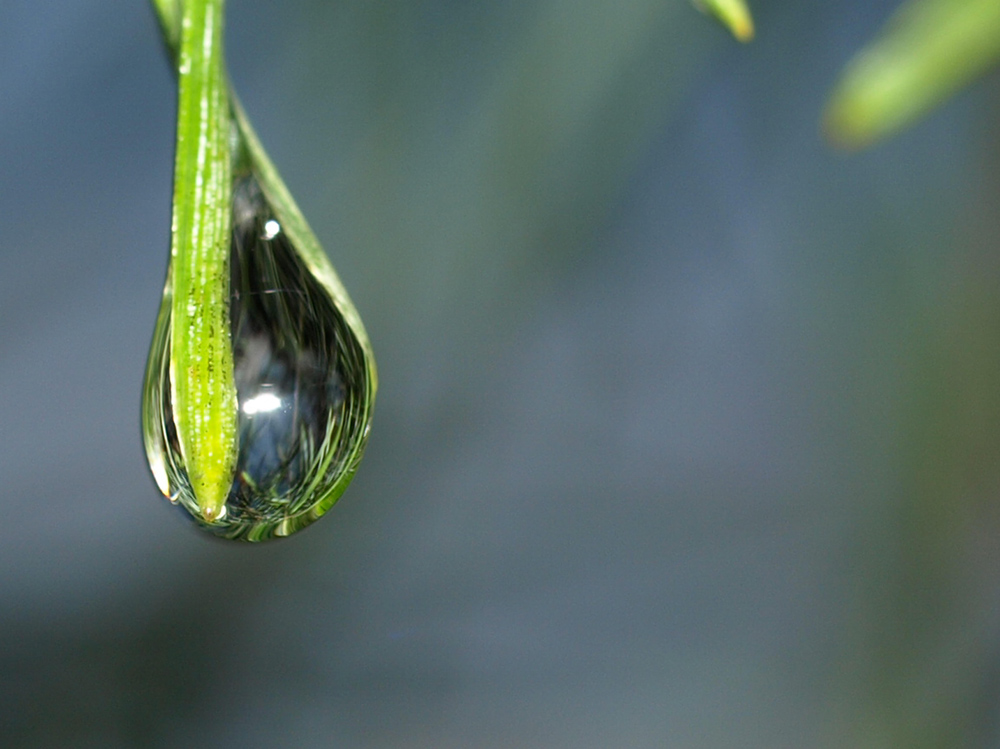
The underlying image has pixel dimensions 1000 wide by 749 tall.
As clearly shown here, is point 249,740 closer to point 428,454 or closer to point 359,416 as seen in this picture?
point 428,454

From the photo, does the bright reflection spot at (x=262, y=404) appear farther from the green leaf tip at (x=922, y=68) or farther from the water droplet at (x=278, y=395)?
the green leaf tip at (x=922, y=68)

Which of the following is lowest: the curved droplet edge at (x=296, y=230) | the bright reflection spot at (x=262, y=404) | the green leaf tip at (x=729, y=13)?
the bright reflection spot at (x=262, y=404)

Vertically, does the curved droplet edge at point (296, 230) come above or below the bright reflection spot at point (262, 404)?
above

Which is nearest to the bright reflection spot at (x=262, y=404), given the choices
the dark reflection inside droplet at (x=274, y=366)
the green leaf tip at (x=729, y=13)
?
the dark reflection inside droplet at (x=274, y=366)

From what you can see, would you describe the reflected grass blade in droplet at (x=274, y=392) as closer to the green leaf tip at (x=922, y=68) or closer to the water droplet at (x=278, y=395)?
the water droplet at (x=278, y=395)

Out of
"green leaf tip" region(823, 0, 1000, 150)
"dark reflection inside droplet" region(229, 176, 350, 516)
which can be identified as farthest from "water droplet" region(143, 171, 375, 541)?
A: "green leaf tip" region(823, 0, 1000, 150)

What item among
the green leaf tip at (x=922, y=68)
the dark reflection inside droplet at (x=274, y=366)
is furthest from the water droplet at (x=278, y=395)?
the green leaf tip at (x=922, y=68)
